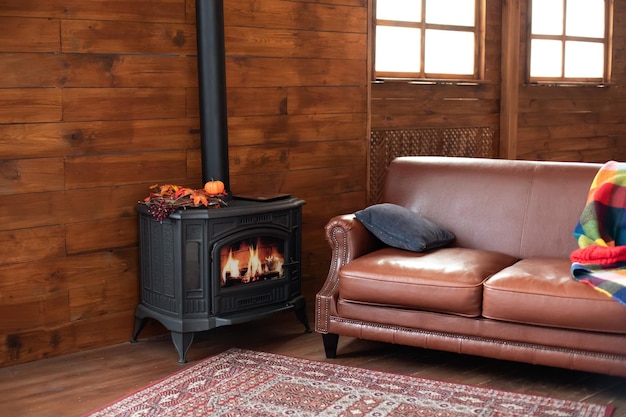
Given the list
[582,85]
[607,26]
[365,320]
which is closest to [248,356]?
[365,320]

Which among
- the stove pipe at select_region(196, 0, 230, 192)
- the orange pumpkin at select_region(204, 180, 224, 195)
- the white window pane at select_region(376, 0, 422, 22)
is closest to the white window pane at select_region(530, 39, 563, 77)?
the white window pane at select_region(376, 0, 422, 22)

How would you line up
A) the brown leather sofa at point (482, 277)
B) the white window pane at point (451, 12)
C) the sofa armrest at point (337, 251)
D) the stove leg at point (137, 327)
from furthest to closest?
the white window pane at point (451, 12) → the stove leg at point (137, 327) → the sofa armrest at point (337, 251) → the brown leather sofa at point (482, 277)

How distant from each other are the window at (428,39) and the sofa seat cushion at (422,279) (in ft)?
5.75

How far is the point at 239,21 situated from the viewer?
14.2 feet

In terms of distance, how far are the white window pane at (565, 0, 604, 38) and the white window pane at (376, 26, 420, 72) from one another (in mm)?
1783

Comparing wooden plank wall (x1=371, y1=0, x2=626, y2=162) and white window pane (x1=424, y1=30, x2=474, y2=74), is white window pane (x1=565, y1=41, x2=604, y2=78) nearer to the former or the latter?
wooden plank wall (x1=371, y1=0, x2=626, y2=162)

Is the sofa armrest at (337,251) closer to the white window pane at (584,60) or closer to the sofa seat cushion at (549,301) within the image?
the sofa seat cushion at (549,301)

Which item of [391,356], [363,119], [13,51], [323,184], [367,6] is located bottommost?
[391,356]

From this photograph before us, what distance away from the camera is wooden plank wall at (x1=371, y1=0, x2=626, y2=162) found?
5367 millimetres

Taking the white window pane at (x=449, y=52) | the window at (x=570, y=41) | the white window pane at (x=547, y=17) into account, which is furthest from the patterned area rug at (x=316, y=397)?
the white window pane at (x=547, y=17)

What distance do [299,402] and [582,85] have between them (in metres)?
4.41

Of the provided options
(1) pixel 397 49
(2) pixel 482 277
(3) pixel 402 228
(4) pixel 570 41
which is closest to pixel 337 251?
(3) pixel 402 228

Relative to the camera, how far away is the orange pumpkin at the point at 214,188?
12.8ft

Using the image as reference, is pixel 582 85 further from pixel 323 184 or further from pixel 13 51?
Result: pixel 13 51
